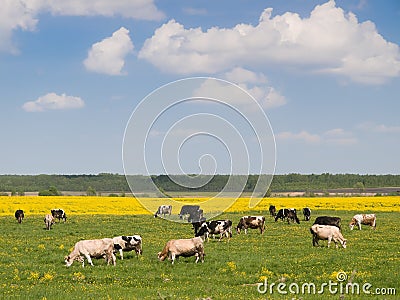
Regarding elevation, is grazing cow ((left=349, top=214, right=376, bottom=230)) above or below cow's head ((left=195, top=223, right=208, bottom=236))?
above

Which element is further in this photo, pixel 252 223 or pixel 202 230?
pixel 252 223

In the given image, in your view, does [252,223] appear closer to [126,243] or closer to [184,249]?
[126,243]

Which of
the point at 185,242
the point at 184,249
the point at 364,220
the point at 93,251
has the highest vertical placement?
the point at 364,220

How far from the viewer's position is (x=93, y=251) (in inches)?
844

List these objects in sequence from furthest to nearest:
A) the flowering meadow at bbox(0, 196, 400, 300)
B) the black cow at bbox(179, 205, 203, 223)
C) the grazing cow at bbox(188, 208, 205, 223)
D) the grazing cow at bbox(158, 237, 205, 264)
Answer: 1. the black cow at bbox(179, 205, 203, 223)
2. the grazing cow at bbox(188, 208, 205, 223)
3. the grazing cow at bbox(158, 237, 205, 264)
4. the flowering meadow at bbox(0, 196, 400, 300)

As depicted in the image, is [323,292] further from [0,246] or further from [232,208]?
[232,208]

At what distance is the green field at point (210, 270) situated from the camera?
619 inches

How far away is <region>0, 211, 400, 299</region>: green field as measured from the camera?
1573cm

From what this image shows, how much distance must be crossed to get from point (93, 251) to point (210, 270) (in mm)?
4704

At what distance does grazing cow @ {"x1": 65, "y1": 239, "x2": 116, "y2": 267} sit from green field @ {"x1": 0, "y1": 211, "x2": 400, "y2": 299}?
42 cm

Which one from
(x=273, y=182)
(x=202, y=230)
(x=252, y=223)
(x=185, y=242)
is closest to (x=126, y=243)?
(x=185, y=242)

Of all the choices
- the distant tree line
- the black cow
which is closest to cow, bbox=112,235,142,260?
the black cow

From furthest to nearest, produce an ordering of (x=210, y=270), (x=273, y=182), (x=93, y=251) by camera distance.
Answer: (x=273, y=182) < (x=93, y=251) < (x=210, y=270)

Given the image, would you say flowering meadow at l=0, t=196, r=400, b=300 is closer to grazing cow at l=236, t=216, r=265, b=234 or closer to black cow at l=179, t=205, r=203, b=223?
grazing cow at l=236, t=216, r=265, b=234
